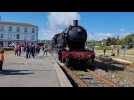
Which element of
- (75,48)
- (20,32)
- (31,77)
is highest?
(20,32)

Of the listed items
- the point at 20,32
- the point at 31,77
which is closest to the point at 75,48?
the point at 20,32

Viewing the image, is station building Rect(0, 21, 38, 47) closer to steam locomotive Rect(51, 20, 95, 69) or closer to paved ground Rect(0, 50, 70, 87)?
steam locomotive Rect(51, 20, 95, 69)

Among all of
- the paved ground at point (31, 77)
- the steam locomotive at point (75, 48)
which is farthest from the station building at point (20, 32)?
the paved ground at point (31, 77)

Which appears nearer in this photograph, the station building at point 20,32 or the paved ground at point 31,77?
the paved ground at point 31,77

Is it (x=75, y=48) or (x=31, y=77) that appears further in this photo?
(x=75, y=48)

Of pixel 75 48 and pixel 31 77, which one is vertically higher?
pixel 75 48

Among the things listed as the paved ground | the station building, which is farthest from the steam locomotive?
the station building

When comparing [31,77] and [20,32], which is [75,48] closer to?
[20,32]

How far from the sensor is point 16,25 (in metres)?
27.6

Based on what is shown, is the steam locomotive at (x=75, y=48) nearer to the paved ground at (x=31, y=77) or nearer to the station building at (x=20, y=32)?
the paved ground at (x=31, y=77)
